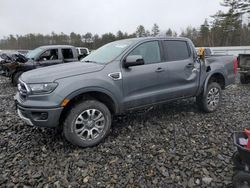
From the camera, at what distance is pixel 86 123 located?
3.55 m

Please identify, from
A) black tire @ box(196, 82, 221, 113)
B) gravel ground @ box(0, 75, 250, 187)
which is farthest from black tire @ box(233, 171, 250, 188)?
black tire @ box(196, 82, 221, 113)

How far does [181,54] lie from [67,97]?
8.71 ft

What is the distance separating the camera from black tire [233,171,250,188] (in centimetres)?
231

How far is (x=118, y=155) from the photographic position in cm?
346

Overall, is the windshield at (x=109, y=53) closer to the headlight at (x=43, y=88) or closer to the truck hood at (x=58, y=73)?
the truck hood at (x=58, y=73)

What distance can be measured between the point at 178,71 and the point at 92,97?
6.20 feet

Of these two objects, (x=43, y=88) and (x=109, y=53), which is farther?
(x=109, y=53)

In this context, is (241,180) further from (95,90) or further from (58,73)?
(58,73)

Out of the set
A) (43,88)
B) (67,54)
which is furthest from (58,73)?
(67,54)

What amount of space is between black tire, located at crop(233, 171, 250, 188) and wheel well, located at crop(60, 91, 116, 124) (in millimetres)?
2100

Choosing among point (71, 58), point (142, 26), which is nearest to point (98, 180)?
point (71, 58)

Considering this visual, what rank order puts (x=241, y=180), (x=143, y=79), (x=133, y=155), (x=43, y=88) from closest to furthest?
(x=241, y=180) → (x=43, y=88) → (x=133, y=155) → (x=143, y=79)

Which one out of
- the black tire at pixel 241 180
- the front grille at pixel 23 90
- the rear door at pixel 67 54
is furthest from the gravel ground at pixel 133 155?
the rear door at pixel 67 54

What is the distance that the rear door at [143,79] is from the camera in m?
3.89
